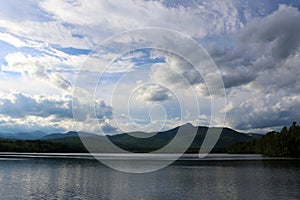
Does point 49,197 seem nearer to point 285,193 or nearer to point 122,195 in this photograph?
point 122,195

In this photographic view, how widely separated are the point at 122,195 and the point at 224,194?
613 inches

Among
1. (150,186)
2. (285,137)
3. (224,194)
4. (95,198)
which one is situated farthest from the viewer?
(285,137)

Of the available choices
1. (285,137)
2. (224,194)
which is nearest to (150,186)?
(224,194)

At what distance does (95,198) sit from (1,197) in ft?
43.1

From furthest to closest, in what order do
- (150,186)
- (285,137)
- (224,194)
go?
(285,137) → (150,186) → (224,194)

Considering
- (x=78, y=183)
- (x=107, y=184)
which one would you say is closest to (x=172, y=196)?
(x=107, y=184)

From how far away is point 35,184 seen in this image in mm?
60781

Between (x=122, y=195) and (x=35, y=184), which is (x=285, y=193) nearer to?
(x=122, y=195)

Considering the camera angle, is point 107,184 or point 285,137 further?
point 285,137

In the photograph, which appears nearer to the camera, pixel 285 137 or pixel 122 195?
pixel 122 195

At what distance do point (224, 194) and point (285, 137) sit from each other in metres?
156

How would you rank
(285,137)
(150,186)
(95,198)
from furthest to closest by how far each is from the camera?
(285,137) → (150,186) → (95,198)

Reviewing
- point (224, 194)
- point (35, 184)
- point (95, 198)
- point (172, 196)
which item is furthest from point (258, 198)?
point (35, 184)

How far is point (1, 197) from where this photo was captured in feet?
151
